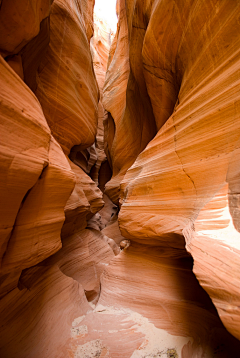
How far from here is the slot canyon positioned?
2064 millimetres

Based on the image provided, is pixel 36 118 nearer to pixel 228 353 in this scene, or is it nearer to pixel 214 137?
pixel 214 137

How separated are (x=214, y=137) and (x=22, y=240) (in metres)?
3.13

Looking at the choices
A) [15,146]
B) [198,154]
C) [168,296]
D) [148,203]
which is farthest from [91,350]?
[198,154]

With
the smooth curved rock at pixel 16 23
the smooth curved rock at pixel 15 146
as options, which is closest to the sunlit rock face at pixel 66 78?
the smooth curved rock at pixel 16 23

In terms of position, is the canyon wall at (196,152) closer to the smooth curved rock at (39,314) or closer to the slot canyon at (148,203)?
the slot canyon at (148,203)

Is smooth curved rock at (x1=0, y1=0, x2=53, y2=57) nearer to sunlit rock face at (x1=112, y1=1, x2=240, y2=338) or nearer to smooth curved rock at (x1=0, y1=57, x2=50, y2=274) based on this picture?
smooth curved rock at (x1=0, y1=57, x2=50, y2=274)

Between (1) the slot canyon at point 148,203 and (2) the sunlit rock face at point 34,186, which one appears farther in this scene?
(2) the sunlit rock face at point 34,186

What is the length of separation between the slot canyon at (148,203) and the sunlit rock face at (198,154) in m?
0.02

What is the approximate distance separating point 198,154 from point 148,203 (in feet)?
4.33

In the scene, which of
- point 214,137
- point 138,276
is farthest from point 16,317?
point 214,137

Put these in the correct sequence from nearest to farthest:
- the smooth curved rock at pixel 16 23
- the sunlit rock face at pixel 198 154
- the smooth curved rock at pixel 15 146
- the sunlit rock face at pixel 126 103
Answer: the sunlit rock face at pixel 198 154 → the smooth curved rock at pixel 15 146 → the smooth curved rock at pixel 16 23 → the sunlit rock face at pixel 126 103

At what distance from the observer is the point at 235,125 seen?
2.19 metres

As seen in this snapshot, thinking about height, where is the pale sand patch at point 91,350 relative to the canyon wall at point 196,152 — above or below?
below

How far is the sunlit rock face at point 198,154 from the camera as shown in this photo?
164 cm
